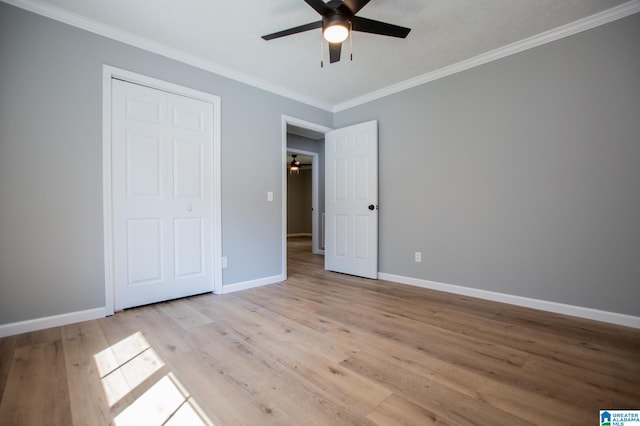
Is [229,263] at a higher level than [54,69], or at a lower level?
lower

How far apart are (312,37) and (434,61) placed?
1399 millimetres

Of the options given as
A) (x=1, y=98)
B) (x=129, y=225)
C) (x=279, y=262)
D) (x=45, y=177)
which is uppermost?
(x=1, y=98)

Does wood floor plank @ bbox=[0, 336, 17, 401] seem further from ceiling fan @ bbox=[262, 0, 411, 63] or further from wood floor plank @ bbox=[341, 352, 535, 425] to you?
ceiling fan @ bbox=[262, 0, 411, 63]

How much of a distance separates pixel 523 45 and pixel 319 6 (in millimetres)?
2162

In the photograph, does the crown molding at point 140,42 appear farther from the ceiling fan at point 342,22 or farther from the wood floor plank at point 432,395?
the wood floor plank at point 432,395

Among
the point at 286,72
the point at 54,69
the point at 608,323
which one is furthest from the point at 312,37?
the point at 608,323

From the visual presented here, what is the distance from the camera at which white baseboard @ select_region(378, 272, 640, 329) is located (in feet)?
7.72

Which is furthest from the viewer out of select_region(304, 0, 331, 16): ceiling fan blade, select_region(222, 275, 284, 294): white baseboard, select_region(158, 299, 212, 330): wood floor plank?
select_region(222, 275, 284, 294): white baseboard

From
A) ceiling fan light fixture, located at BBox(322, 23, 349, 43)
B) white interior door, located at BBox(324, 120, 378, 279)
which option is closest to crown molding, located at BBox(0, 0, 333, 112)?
white interior door, located at BBox(324, 120, 378, 279)

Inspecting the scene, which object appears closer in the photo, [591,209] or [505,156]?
[591,209]

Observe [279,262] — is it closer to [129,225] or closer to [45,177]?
[129,225]

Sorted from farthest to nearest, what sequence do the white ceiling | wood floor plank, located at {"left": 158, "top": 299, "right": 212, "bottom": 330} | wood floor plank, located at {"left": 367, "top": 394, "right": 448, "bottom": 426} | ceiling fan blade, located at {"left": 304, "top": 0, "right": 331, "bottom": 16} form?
1. wood floor plank, located at {"left": 158, "top": 299, "right": 212, "bottom": 330}
2. the white ceiling
3. ceiling fan blade, located at {"left": 304, "top": 0, "right": 331, "bottom": 16}
4. wood floor plank, located at {"left": 367, "top": 394, "right": 448, "bottom": 426}

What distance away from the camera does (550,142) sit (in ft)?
8.76

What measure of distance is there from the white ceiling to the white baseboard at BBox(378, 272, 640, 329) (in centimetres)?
247
